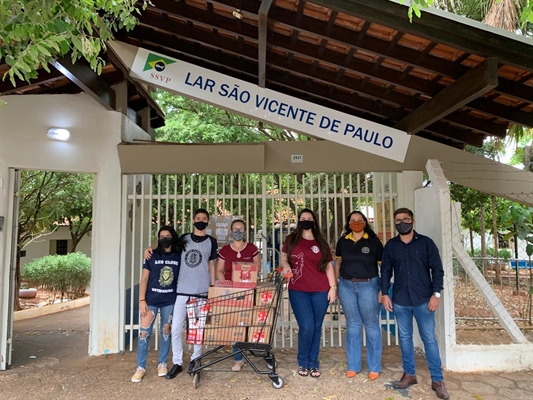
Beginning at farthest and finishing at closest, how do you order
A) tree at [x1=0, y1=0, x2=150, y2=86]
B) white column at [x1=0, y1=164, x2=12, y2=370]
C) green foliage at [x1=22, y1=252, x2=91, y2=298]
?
green foliage at [x1=22, y1=252, x2=91, y2=298] → white column at [x1=0, y1=164, x2=12, y2=370] → tree at [x1=0, y1=0, x2=150, y2=86]

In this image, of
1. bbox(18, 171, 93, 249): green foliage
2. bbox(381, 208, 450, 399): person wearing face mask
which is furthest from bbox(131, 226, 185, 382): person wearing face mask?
bbox(18, 171, 93, 249): green foliage

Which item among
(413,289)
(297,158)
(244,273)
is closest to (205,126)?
(297,158)

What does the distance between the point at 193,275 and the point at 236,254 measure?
55cm

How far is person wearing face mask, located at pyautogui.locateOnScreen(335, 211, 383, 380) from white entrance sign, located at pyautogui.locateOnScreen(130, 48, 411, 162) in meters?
1.54

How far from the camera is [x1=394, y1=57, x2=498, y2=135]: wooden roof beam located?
360 centimetres

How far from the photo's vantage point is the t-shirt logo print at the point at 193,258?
4.07 meters

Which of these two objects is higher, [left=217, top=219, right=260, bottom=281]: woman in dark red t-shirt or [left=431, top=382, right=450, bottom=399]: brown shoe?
[left=217, top=219, right=260, bottom=281]: woman in dark red t-shirt

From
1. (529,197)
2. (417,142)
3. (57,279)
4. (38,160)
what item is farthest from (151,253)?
(57,279)

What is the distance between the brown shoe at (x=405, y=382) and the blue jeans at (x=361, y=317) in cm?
27

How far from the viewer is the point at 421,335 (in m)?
3.84

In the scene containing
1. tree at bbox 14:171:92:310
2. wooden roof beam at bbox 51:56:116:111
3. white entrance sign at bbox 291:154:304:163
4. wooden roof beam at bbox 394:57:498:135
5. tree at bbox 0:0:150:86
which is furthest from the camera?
tree at bbox 14:171:92:310

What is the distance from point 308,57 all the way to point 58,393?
4471mm

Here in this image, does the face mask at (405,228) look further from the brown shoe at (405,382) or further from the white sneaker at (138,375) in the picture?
the white sneaker at (138,375)

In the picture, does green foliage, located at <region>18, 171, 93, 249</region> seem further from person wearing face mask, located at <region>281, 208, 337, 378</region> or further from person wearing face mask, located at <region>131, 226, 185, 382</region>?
person wearing face mask, located at <region>281, 208, 337, 378</region>
